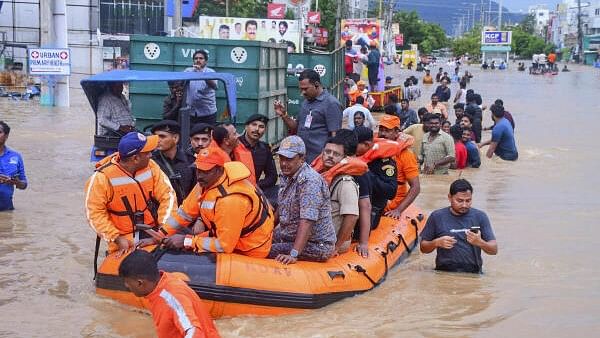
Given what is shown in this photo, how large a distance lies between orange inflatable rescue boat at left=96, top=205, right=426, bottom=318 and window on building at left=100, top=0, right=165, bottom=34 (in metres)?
47.2

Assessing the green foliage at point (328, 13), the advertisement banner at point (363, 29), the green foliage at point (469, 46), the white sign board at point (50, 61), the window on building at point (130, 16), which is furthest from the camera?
the green foliage at point (469, 46)

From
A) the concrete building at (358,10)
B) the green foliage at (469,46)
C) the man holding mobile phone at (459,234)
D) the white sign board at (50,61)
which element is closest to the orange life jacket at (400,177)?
the man holding mobile phone at (459,234)

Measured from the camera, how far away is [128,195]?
686 cm

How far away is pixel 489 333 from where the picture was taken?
Result: 22.6 feet

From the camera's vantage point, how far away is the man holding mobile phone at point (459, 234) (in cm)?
740

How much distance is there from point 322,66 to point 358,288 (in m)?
11.5

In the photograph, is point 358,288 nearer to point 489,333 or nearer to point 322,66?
point 489,333

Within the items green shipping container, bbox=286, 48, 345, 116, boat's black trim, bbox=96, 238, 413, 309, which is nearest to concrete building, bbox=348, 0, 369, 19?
green shipping container, bbox=286, 48, 345, 116

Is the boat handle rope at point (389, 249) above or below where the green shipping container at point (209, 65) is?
below

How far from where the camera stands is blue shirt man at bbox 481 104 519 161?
15.8m

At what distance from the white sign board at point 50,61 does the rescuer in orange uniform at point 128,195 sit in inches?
740

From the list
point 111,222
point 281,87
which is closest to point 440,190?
point 281,87

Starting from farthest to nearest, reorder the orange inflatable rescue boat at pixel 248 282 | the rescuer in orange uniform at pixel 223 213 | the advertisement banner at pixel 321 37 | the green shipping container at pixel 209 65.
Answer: the advertisement banner at pixel 321 37, the green shipping container at pixel 209 65, the orange inflatable rescue boat at pixel 248 282, the rescuer in orange uniform at pixel 223 213

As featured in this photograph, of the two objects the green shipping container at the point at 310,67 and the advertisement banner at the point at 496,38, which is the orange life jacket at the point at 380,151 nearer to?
the green shipping container at the point at 310,67
